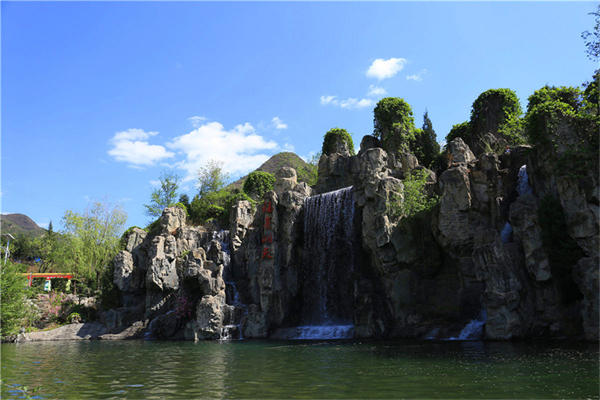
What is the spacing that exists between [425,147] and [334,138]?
11214 mm

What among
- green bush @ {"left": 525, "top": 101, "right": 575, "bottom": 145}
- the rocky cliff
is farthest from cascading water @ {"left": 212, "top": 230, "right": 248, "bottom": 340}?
green bush @ {"left": 525, "top": 101, "right": 575, "bottom": 145}

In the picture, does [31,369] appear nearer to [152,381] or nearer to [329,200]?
[152,381]

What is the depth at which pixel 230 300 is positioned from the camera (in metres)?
33.4

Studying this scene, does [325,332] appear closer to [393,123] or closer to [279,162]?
[393,123]

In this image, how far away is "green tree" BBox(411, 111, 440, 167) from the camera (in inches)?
1823

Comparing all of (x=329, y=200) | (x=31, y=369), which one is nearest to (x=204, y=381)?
(x=31, y=369)

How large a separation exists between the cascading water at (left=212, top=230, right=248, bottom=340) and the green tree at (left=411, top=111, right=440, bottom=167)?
22008mm

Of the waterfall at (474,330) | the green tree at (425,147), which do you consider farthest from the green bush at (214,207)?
the waterfall at (474,330)

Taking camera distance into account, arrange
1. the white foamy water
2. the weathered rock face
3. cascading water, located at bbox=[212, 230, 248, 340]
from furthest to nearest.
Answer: the weathered rock face → cascading water, located at bbox=[212, 230, 248, 340] → the white foamy water

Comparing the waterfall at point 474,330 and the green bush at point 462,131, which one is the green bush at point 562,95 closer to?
the waterfall at point 474,330

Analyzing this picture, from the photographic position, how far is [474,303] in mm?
24000

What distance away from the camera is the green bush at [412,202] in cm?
2745

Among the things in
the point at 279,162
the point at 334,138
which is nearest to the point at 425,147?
the point at 334,138

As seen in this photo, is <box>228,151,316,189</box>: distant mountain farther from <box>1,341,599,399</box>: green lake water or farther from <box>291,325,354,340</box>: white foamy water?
<box>1,341,599,399</box>: green lake water
